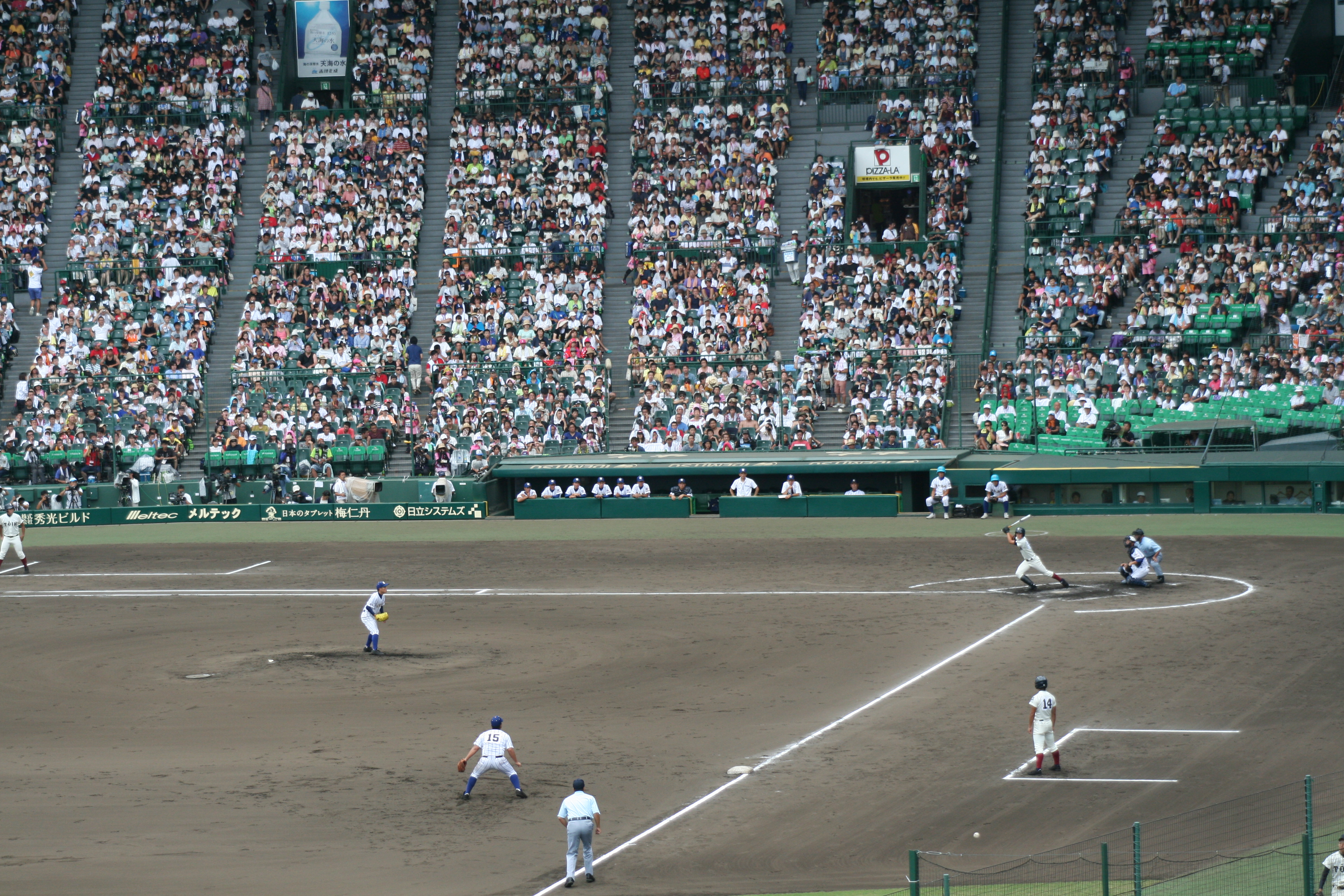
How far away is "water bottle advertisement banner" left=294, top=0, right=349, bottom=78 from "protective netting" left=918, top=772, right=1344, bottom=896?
52229 millimetres

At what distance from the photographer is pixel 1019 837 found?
1634 centimetres

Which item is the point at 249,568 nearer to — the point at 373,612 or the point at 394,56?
the point at 373,612

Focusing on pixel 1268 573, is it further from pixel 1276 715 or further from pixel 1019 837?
pixel 1019 837

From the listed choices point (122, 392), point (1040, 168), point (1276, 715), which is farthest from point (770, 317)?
point (1276, 715)

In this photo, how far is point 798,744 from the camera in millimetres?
20578

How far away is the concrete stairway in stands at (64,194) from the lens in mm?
55688

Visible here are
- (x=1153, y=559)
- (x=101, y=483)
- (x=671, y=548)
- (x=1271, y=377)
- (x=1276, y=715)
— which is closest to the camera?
(x=1276, y=715)

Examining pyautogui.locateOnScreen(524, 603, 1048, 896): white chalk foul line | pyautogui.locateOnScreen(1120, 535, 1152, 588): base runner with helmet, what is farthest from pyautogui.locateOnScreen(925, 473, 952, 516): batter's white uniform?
pyautogui.locateOnScreen(524, 603, 1048, 896): white chalk foul line

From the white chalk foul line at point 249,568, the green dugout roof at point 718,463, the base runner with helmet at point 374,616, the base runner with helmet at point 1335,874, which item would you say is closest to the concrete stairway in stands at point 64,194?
the white chalk foul line at point 249,568

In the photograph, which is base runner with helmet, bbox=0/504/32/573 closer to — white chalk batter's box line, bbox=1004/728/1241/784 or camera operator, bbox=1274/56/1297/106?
white chalk batter's box line, bbox=1004/728/1241/784

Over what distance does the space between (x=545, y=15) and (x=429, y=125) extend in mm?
6186

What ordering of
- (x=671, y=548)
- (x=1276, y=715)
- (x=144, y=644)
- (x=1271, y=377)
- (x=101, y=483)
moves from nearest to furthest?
(x=1276, y=715)
(x=144, y=644)
(x=671, y=548)
(x=1271, y=377)
(x=101, y=483)

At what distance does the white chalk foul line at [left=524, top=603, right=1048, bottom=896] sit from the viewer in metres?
16.6

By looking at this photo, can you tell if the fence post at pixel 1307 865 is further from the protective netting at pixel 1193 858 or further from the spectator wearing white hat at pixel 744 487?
the spectator wearing white hat at pixel 744 487
